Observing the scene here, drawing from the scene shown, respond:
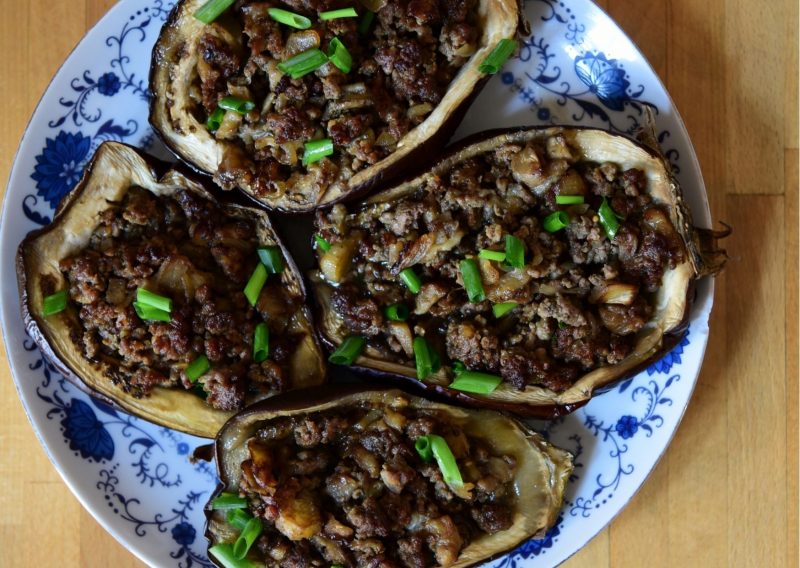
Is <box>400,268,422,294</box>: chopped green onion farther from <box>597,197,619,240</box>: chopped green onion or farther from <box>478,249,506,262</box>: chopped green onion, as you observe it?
<box>597,197,619,240</box>: chopped green onion

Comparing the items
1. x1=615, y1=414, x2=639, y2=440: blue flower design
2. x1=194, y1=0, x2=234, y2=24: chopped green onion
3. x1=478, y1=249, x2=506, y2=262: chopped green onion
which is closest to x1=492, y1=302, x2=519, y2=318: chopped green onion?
x1=478, y1=249, x2=506, y2=262: chopped green onion

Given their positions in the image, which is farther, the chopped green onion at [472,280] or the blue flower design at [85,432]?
the blue flower design at [85,432]

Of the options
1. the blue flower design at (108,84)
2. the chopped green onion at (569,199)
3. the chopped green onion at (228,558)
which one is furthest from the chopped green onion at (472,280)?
the blue flower design at (108,84)

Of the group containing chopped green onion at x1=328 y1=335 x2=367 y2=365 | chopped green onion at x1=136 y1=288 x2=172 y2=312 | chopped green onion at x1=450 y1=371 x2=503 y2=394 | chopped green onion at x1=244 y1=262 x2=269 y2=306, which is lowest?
chopped green onion at x1=450 y1=371 x2=503 y2=394

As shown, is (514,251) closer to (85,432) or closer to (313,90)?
(313,90)

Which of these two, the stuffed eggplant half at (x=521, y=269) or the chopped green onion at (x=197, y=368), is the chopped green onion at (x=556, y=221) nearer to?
the stuffed eggplant half at (x=521, y=269)

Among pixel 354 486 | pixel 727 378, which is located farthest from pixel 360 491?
pixel 727 378

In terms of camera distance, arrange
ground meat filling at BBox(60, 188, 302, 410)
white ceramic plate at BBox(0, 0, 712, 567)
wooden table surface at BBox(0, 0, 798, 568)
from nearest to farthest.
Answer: ground meat filling at BBox(60, 188, 302, 410)
white ceramic plate at BBox(0, 0, 712, 567)
wooden table surface at BBox(0, 0, 798, 568)
